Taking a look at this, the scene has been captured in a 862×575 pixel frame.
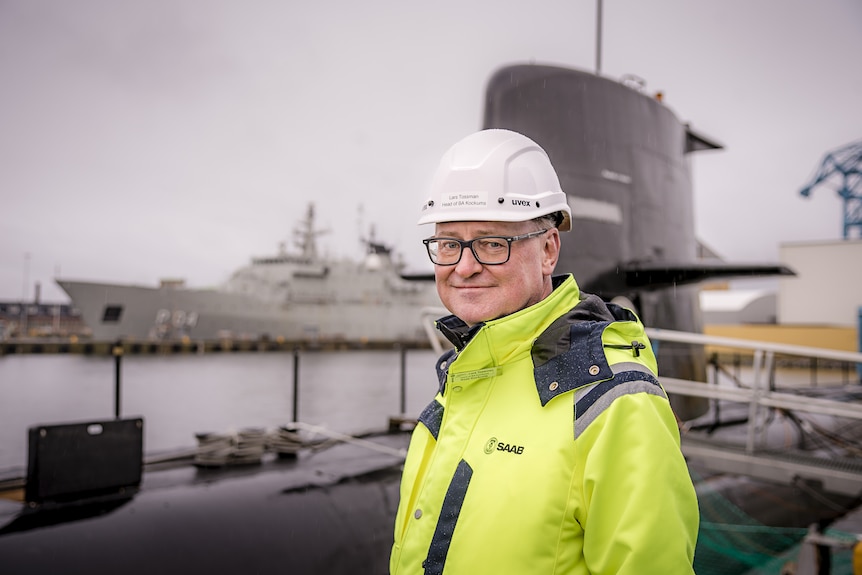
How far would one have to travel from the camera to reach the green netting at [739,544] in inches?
207

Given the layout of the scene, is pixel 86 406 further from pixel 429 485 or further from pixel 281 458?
pixel 429 485

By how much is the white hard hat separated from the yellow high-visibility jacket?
0.73 feet

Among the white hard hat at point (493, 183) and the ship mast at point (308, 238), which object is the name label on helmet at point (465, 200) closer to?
the white hard hat at point (493, 183)

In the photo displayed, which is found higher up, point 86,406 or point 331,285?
point 331,285

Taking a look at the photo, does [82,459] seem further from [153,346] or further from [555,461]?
[153,346]

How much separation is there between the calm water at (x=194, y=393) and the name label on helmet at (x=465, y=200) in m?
9.67

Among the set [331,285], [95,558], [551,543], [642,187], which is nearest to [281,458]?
[95,558]

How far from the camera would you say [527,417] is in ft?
4.17

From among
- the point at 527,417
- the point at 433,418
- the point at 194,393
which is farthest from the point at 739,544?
the point at 194,393

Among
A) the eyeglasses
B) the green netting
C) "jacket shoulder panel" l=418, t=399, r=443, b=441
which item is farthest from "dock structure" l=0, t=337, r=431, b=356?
the eyeglasses

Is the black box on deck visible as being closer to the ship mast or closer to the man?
the man

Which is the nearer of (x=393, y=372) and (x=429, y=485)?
(x=429, y=485)

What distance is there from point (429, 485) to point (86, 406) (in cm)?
2226

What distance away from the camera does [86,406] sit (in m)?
19.9
